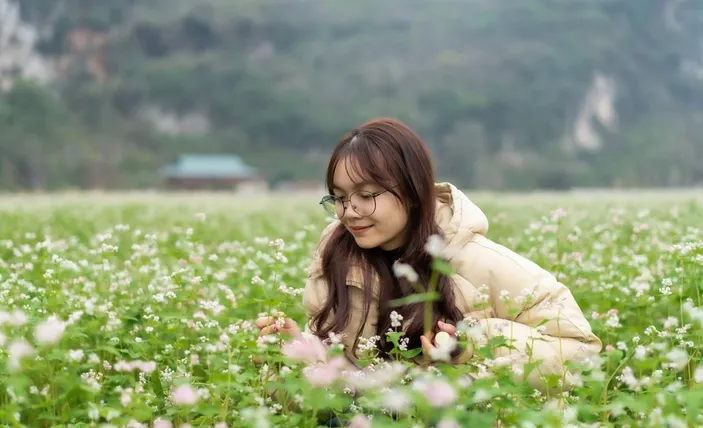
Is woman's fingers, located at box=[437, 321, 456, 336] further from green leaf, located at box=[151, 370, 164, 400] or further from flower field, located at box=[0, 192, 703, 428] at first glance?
green leaf, located at box=[151, 370, 164, 400]

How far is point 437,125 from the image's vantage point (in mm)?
66562

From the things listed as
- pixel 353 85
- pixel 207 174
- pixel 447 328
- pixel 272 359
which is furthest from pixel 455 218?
pixel 353 85

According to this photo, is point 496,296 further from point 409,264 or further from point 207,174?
point 207,174

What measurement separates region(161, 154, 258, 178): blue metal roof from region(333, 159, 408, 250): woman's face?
5689 cm

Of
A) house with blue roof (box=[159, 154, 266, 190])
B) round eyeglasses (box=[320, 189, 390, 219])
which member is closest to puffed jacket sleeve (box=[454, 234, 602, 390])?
round eyeglasses (box=[320, 189, 390, 219])

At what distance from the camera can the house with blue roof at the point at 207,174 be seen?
196ft

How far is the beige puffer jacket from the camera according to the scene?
3346 millimetres

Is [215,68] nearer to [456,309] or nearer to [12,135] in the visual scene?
[12,135]

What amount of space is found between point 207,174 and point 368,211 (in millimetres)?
58108

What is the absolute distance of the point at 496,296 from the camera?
11.8 ft

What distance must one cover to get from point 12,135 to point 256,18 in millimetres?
40314

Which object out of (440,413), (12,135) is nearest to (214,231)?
(440,413)

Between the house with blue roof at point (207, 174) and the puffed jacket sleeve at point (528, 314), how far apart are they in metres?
55.9

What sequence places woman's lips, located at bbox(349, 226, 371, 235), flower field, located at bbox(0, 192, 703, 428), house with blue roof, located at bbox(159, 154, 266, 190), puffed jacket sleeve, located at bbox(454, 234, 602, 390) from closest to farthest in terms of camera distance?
flower field, located at bbox(0, 192, 703, 428) → puffed jacket sleeve, located at bbox(454, 234, 602, 390) → woman's lips, located at bbox(349, 226, 371, 235) → house with blue roof, located at bbox(159, 154, 266, 190)
